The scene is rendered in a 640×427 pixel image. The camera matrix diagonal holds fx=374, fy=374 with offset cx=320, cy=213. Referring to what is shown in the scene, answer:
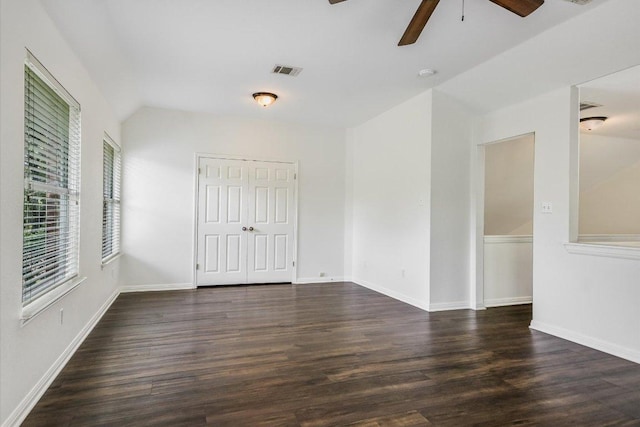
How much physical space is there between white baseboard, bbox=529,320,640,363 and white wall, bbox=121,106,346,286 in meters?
3.38

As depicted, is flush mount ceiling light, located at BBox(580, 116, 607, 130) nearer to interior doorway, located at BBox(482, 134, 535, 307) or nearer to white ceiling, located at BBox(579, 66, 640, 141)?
white ceiling, located at BBox(579, 66, 640, 141)

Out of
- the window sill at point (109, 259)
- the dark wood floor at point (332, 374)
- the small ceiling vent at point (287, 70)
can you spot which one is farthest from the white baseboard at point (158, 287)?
the small ceiling vent at point (287, 70)

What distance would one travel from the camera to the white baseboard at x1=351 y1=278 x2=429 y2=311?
15.5 ft

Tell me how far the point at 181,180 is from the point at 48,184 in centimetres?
314

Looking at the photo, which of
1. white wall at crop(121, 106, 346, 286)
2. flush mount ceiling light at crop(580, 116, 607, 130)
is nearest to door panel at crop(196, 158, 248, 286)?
white wall at crop(121, 106, 346, 286)

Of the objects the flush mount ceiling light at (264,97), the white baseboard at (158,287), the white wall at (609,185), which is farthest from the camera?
the white wall at (609,185)

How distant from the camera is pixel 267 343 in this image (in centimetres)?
337

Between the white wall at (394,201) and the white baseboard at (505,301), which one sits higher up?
the white wall at (394,201)

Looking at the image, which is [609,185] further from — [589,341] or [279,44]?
[279,44]

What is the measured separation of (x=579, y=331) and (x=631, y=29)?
2590mm

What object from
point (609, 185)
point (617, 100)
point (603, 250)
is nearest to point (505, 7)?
point (603, 250)

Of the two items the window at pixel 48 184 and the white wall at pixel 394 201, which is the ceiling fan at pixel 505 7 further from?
the white wall at pixel 394 201

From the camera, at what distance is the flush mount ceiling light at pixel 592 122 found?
4938mm

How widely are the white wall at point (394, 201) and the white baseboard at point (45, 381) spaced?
144 inches
